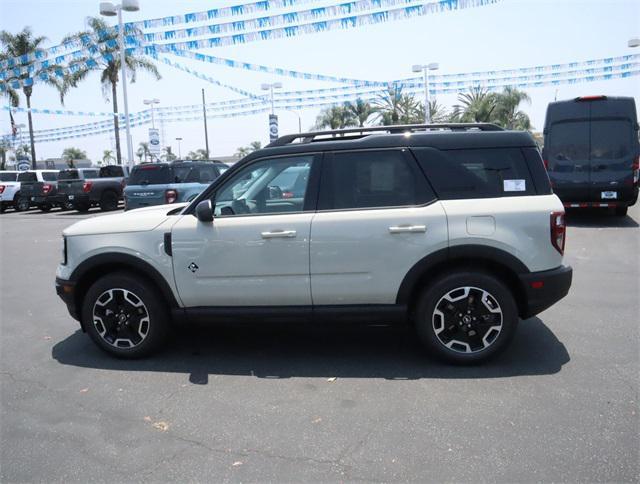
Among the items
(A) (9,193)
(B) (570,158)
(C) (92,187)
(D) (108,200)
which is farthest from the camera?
(A) (9,193)

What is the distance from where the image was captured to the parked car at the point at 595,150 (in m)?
11.8

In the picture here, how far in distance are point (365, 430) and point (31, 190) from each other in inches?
896

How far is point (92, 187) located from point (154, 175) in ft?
28.4

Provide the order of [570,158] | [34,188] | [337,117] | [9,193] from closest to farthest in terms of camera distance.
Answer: [570,158]
[34,188]
[9,193]
[337,117]

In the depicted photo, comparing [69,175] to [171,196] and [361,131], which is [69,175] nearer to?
[171,196]

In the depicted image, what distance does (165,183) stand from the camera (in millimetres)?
12891

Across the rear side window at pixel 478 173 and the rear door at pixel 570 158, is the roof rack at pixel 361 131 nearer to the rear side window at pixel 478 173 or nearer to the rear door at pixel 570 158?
the rear side window at pixel 478 173

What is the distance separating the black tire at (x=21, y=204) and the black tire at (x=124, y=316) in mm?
21672

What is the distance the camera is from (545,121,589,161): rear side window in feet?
39.3

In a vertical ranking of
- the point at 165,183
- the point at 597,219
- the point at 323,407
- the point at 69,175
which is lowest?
the point at 323,407

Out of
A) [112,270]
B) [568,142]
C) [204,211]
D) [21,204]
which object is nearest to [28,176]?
[21,204]

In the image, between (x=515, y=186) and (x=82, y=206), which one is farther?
(x=82, y=206)

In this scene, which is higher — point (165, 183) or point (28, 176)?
point (28, 176)

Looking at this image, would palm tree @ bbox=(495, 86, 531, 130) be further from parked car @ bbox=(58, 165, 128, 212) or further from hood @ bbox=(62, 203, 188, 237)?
hood @ bbox=(62, 203, 188, 237)
